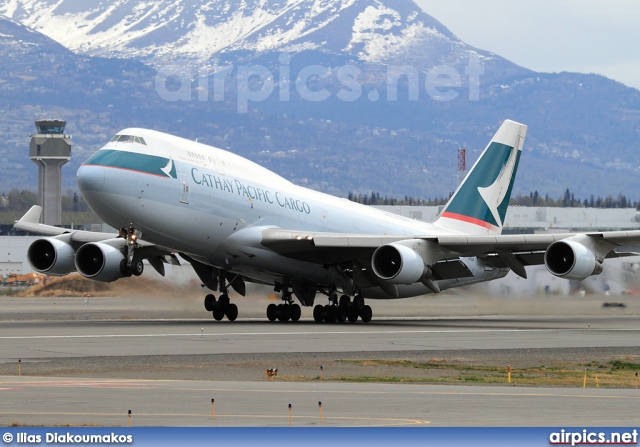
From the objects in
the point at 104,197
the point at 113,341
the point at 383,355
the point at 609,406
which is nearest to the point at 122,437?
the point at 609,406

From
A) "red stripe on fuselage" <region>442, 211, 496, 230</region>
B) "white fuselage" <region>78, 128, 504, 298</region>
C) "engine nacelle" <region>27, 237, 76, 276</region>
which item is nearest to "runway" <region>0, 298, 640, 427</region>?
"engine nacelle" <region>27, 237, 76, 276</region>

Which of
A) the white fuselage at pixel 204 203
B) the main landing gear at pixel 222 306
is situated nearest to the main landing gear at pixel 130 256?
the white fuselage at pixel 204 203

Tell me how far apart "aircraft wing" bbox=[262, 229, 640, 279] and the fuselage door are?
345 cm

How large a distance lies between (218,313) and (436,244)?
8031 mm

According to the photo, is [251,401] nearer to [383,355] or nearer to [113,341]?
[383,355]

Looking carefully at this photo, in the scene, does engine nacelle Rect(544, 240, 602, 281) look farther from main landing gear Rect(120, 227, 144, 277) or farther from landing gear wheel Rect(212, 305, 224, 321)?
main landing gear Rect(120, 227, 144, 277)

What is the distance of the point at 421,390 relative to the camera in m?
20.1

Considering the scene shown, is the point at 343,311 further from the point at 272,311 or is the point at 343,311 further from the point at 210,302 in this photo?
the point at 210,302

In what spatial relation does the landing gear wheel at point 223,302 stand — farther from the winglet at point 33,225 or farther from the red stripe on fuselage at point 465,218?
the red stripe on fuselage at point 465,218

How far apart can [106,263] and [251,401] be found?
75.5ft

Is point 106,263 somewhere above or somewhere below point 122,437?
above

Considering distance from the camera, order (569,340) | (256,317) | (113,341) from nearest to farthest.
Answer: (113,341) → (569,340) → (256,317)

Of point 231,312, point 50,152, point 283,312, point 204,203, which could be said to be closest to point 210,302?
point 231,312

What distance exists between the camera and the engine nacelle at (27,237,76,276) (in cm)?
4203
